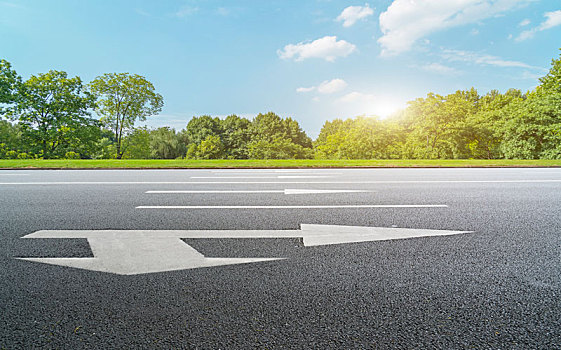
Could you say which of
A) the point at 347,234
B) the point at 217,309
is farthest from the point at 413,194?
the point at 217,309

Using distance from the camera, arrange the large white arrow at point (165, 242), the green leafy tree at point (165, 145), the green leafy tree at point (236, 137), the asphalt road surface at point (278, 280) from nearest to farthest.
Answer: the asphalt road surface at point (278, 280)
the large white arrow at point (165, 242)
the green leafy tree at point (165, 145)
the green leafy tree at point (236, 137)

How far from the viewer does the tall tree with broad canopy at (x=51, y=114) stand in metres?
32.9

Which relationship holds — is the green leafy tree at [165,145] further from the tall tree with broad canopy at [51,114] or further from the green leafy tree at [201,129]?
the tall tree with broad canopy at [51,114]

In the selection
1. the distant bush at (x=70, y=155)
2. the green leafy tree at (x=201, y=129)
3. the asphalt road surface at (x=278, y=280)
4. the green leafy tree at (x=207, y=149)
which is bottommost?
the asphalt road surface at (x=278, y=280)

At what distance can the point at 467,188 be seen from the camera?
768 centimetres

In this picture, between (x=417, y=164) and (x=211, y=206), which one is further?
(x=417, y=164)

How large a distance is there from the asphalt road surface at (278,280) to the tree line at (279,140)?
117 ft

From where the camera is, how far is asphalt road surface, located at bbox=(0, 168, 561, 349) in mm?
1816

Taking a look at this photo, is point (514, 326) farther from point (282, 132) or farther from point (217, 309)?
point (282, 132)

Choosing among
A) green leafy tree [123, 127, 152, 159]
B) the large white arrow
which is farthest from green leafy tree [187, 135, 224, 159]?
the large white arrow

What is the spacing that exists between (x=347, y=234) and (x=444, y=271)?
1260 millimetres

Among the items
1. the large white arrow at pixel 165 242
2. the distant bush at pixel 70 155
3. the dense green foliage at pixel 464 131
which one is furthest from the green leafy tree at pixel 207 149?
the large white arrow at pixel 165 242

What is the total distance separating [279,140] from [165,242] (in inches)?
1925

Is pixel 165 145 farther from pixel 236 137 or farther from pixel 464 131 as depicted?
pixel 464 131
